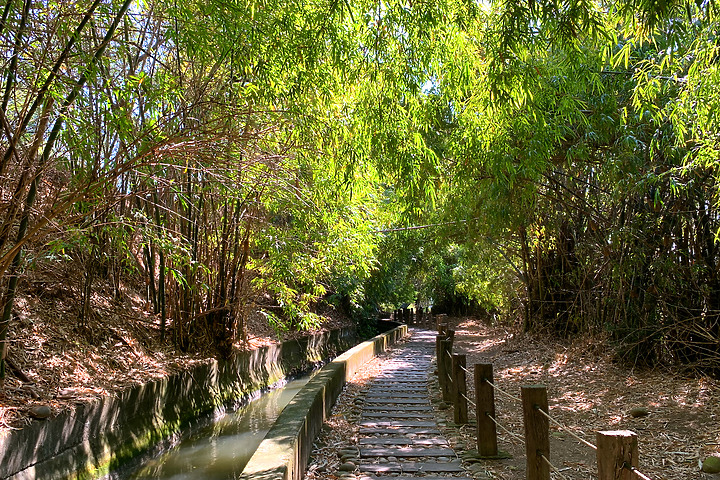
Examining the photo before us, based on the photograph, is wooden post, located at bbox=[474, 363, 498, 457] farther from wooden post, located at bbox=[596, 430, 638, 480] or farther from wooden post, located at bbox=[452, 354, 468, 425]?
wooden post, located at bbox=[596, 430, 638, 480]

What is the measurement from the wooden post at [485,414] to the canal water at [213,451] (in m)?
2.48

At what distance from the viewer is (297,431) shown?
3.84 metres

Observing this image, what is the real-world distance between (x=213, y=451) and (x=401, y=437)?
2.37m

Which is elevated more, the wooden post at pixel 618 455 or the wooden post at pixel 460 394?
the wooden post at pixel 618 455

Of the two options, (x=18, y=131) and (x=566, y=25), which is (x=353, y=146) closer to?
(x=566, y=25)

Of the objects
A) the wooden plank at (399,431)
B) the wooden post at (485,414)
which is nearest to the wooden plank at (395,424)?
the wooden plank at (399,431)

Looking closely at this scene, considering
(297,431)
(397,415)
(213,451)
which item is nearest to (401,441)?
(397,415)

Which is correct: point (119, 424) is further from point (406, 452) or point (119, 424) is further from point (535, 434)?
point (535, 434)

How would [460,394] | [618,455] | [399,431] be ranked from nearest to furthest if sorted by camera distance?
[618,455] < [399,431] < [460,394]

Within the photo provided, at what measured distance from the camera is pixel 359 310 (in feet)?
61.6

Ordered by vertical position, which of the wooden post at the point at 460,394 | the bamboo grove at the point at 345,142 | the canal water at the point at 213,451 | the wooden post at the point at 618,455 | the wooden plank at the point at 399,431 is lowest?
the canal water at the point at 213,451

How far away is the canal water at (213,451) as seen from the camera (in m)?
5.23

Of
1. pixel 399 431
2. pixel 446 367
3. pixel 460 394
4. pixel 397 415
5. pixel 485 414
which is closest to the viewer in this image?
pixel 485 414

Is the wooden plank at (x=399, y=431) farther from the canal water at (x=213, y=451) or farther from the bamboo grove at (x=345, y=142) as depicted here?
the bamboo grove at (x=345, y=142)
